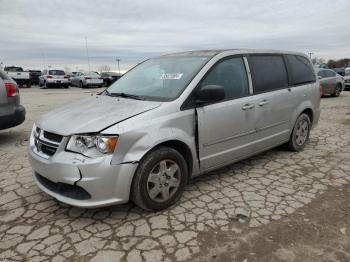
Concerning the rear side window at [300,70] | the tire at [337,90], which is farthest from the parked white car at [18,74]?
the rear side window at [300,70]

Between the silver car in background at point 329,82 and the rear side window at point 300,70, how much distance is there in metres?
10.4

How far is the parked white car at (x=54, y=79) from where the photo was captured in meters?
28.3

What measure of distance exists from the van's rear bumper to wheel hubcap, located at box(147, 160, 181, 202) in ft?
13.5

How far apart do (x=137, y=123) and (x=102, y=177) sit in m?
0.63

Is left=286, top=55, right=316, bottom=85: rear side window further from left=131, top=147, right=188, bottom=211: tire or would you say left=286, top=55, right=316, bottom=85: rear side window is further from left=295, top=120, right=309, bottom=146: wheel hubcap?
left=131, top=147, right=188, bottom=211: tire

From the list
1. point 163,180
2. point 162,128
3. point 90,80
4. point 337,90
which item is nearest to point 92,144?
point 162,128

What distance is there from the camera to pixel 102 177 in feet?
10.2

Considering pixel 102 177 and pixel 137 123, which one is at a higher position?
pixel 137 123

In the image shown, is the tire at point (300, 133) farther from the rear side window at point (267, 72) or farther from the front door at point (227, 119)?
the front door at point (227, 119)

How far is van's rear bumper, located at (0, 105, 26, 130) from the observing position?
245 inches

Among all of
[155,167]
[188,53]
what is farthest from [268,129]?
[155,167]

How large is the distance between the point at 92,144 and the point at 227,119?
1766mm

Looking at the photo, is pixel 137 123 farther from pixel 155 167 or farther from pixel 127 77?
pixel 127 77

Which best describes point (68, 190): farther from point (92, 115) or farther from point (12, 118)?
point (12, 118)
